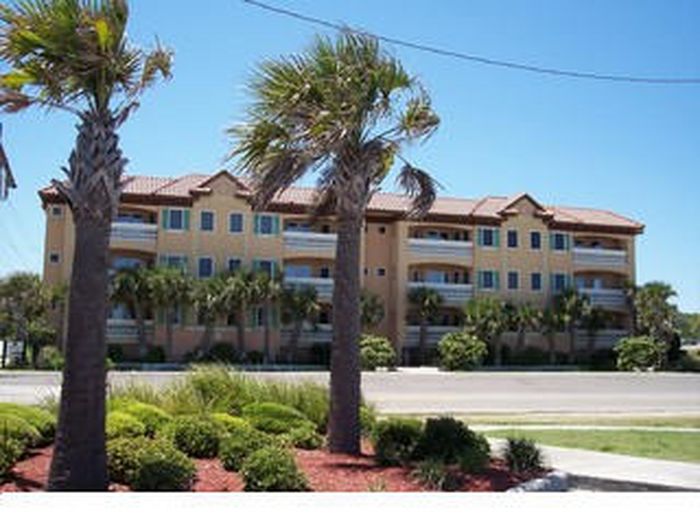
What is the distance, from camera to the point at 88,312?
28.0ft

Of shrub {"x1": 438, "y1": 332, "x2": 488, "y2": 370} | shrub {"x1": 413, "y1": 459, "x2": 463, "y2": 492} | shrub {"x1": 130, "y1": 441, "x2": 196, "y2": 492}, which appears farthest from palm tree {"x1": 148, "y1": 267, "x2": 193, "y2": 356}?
shrub {"x1": 130, "y1": 441, "x2": 196, "y2": 492}

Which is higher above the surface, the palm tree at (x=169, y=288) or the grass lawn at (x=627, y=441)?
the palm tree at (x=169, y=288)

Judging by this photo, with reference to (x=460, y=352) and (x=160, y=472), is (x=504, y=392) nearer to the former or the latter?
(x=460, y=352)

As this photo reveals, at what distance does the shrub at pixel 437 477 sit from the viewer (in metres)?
9.95

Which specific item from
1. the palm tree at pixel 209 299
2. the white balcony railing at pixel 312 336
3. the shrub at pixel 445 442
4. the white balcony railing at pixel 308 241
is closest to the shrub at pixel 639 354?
the white balcony railing at pixel 312 336

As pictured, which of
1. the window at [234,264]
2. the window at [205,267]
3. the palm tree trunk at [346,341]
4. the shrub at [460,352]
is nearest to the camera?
the palm tree trunk at [346,341]

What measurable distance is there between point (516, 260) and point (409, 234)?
7.66m

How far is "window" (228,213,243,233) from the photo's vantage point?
52125 millimetres

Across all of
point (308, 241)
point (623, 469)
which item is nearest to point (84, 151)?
point (623, 469)

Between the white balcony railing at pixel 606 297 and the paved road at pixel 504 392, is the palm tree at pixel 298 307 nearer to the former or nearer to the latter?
the paved road at pixel 504 392

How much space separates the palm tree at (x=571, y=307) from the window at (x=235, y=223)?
67.9 feet

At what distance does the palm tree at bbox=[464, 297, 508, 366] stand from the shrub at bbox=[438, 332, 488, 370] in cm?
259

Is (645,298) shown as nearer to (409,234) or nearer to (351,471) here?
(409,234)
